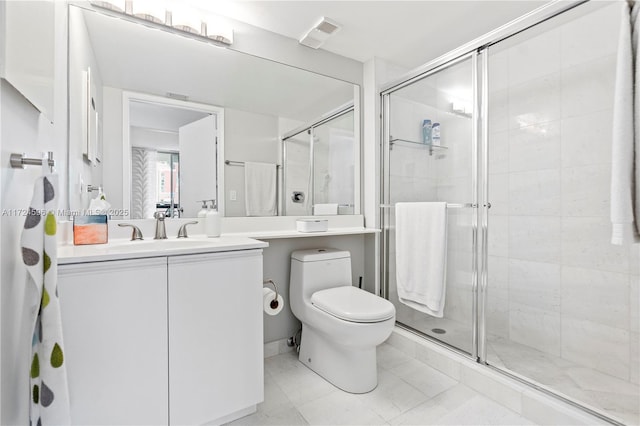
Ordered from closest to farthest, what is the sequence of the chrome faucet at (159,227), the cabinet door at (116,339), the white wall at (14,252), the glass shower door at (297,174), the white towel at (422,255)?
the white wall at (14,252) → the cabinet door at (116,339) → the chrome faucet at (159,227) → the white towel at (422,255) → the glass shower door at (297,174)

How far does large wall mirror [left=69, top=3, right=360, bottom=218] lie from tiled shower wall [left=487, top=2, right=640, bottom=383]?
1.09 m

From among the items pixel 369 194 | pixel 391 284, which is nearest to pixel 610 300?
pixel 391 284

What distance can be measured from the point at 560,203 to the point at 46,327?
2.49 meters

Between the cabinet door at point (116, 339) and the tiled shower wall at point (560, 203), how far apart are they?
6.00 feet

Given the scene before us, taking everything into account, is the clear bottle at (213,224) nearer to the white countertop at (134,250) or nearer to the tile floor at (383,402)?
the white countertop at (134,250)

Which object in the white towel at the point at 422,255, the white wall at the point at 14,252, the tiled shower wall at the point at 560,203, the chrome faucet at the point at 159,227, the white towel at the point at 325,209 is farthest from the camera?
the white towel at the point at 325,209

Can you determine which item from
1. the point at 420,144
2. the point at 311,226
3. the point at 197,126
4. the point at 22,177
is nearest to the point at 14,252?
the point at 22,177

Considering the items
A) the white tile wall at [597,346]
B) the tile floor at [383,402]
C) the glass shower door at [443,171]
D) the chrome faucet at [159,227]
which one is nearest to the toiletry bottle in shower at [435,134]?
the glass shower door at [443,171]

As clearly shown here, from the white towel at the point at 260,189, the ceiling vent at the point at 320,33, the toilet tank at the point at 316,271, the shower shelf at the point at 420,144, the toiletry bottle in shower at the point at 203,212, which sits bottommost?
the toilet tank at the point at 316,271

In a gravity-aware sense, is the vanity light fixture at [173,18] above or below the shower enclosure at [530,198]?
above

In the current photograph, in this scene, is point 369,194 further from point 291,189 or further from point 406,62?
point 406,62

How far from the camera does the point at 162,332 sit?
45.8 inches

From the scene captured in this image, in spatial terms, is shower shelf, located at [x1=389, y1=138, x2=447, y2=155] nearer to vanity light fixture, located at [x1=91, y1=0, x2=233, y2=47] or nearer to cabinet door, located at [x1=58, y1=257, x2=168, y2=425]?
vanity light fixture, located at [x1=91, y1=0, x2=233, y2=47]

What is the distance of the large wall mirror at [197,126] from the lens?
5.08 feet
